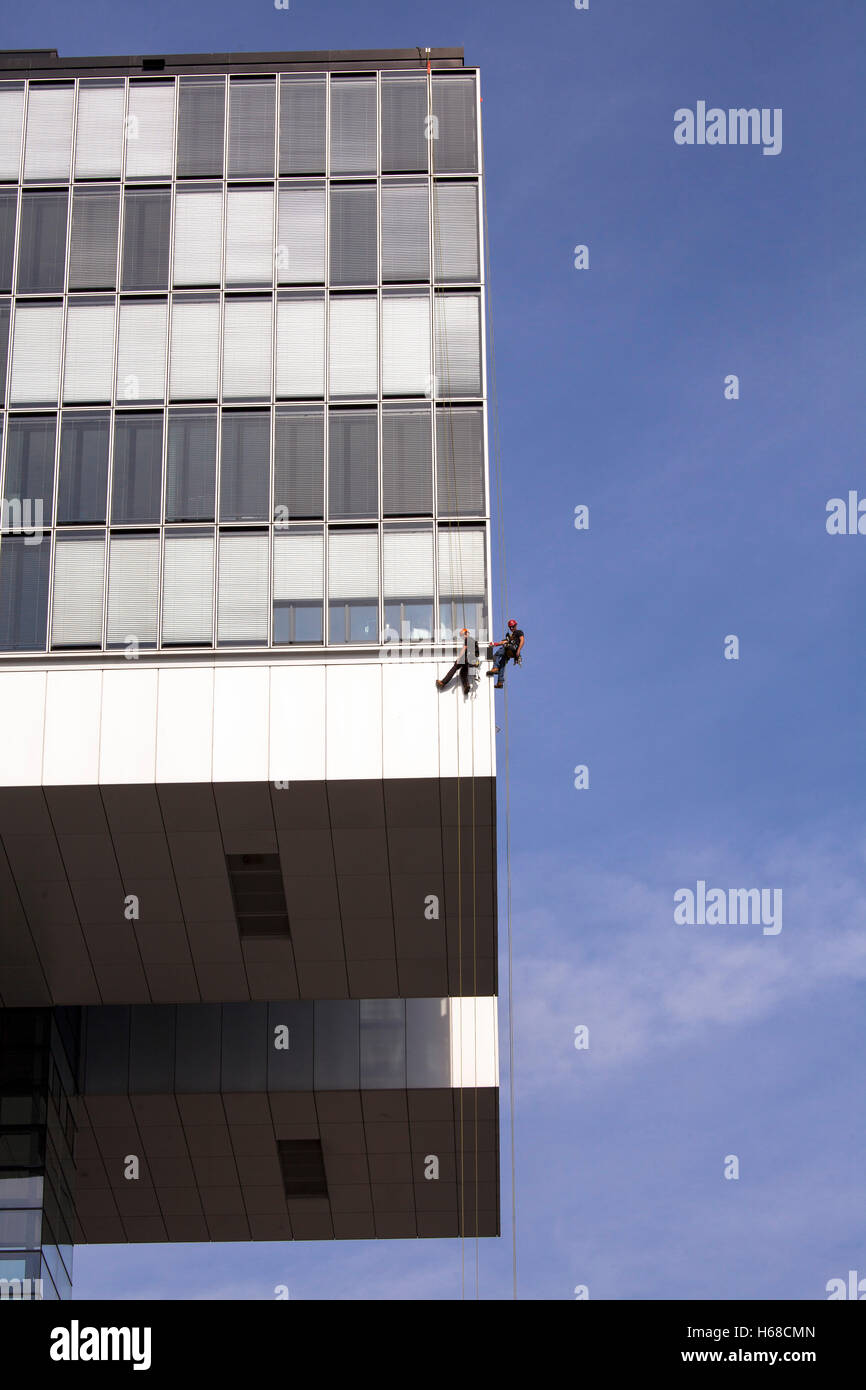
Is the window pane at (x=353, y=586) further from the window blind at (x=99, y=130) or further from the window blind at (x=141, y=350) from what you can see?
the window blind at (x=99, y=130)

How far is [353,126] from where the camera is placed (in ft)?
122

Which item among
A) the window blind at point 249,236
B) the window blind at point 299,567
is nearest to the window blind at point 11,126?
the window blind at point 249,236

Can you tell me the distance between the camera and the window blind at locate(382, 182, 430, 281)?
36.2m

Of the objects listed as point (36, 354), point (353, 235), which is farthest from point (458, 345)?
point (36, 354)

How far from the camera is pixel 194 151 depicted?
37000 millimetres

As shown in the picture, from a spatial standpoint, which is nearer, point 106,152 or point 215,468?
point 215,468

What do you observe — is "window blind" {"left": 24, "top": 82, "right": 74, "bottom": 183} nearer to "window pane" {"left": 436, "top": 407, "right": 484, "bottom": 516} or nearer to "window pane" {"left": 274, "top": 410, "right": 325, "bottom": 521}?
"window pane" {"left": 274, "top": 410, "right": 325, "bottom": 521}

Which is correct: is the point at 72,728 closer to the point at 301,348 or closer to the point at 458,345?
the point at 301,348

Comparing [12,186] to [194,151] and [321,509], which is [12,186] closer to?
[194,151]

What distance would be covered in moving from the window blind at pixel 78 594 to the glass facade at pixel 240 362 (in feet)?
0.13

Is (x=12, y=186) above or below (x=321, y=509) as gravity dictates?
above

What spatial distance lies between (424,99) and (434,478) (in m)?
8.46

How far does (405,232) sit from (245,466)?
5.90 metres
